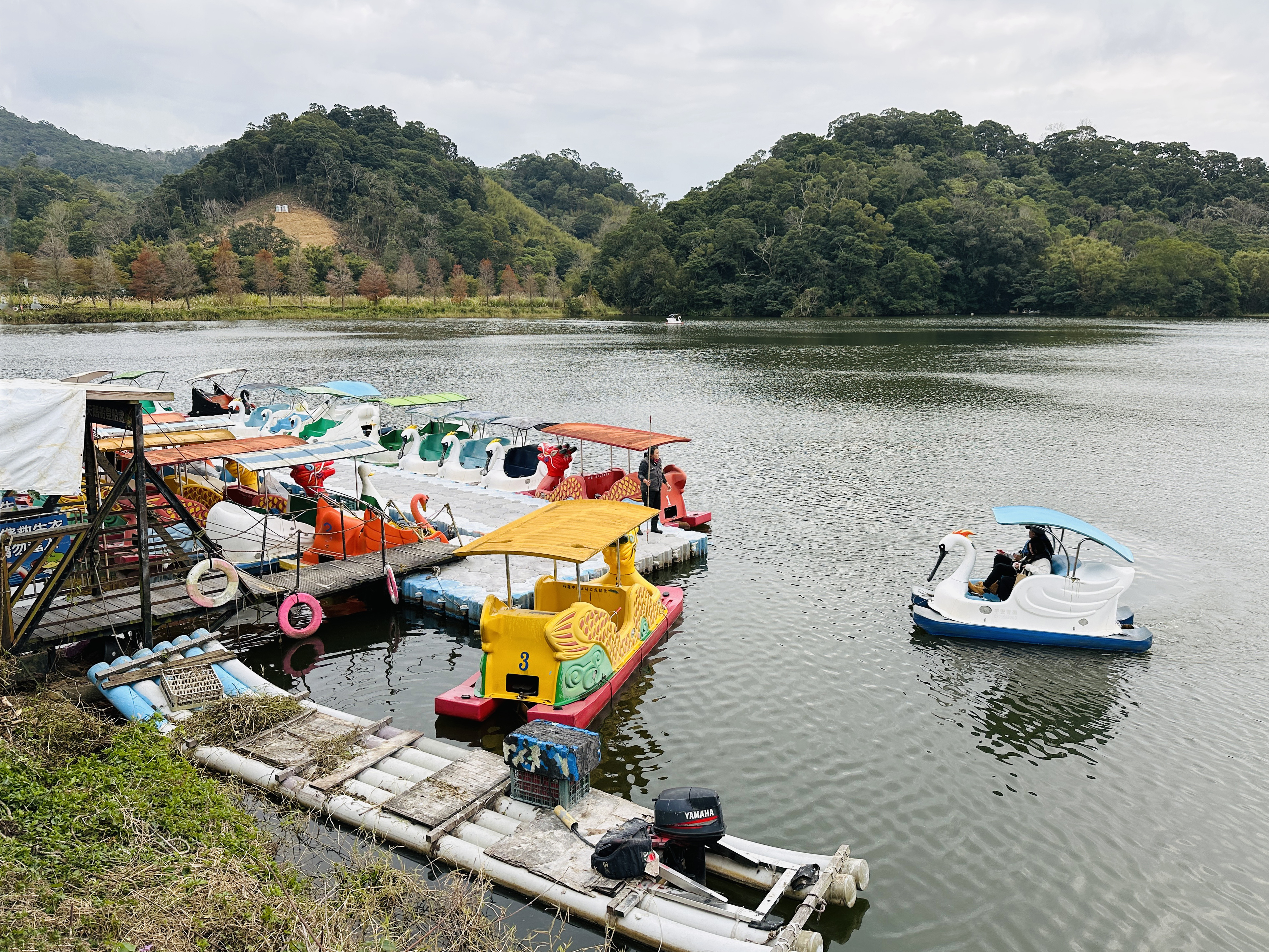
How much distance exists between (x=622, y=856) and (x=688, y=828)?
693mm

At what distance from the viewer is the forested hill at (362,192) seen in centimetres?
13162

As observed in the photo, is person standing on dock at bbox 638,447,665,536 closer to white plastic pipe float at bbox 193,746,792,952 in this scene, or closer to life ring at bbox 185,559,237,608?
life ring at bbox 185,559,237,608

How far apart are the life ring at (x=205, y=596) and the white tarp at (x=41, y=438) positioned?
252cm

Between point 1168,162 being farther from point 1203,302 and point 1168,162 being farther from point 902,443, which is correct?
point 902,443

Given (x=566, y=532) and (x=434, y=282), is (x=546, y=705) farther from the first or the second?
(x=434, y=282)

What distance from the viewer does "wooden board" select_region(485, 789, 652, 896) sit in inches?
306

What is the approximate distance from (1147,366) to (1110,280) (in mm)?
54036

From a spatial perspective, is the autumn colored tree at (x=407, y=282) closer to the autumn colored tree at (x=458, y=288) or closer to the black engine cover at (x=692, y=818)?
the autumn colored tree at (x=458, y=288)

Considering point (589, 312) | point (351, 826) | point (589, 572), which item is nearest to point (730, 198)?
point (589, 312)

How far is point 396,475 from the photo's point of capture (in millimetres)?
24641

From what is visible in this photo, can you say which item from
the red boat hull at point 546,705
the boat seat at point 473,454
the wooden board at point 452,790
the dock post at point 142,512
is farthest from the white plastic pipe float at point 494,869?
the boat seat at point 473,454

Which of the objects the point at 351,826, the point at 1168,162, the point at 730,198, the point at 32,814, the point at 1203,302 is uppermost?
the point at 1168,162

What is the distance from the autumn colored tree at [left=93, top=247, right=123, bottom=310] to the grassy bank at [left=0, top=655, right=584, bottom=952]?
3845 inches

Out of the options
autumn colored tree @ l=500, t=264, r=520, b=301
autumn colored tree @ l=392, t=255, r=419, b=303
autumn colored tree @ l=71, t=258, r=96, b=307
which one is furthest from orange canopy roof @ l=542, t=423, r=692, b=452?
autumn colored tree @ l=500, t=264, r=520, b=301
